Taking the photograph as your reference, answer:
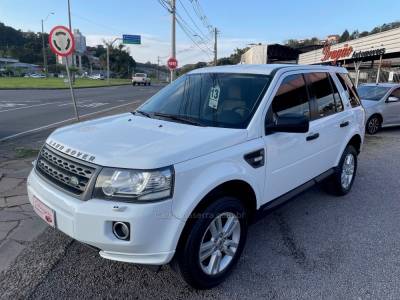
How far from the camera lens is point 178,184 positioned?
92.7 inches

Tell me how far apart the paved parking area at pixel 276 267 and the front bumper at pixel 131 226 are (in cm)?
55

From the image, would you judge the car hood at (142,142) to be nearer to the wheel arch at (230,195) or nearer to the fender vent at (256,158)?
the fender vent at (256,158)

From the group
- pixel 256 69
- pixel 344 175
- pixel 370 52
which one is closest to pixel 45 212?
pixel 256 69

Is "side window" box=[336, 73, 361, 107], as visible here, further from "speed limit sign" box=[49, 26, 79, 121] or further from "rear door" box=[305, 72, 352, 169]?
"speed limit sign" box=[49, 26, 79, 121]

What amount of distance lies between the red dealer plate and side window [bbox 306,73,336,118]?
3.03 meters

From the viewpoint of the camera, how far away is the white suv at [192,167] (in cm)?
233

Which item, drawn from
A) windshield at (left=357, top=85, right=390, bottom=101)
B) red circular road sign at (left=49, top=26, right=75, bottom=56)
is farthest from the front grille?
A: windshield at (left=357, top=85, right=390, bottom=101)

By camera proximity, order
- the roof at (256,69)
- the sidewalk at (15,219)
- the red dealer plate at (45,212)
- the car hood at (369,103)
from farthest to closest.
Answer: the car hood at (369,103) → the roof at (256,69) → the sidewalk at (15,219) → the red dealer plate at (45,212)

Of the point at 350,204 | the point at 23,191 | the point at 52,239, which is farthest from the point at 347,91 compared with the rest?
the point at 23,191

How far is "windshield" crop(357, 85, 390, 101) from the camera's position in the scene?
1086cm

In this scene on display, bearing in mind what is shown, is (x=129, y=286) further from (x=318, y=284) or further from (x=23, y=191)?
(x=23, y=191)

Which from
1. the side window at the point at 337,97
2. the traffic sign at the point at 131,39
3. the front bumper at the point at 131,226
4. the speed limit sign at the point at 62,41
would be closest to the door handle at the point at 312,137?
the side window at the point at 337,97

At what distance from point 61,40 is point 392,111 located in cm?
996

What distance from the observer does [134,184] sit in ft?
7.64
